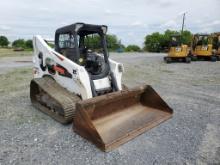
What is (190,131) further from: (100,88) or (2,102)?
(2,102)

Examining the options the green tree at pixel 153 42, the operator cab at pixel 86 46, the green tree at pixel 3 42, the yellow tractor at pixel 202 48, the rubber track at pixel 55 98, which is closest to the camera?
the rubber track at pixel 55 98

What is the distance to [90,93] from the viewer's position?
4.53m

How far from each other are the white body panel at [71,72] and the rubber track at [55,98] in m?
0.15

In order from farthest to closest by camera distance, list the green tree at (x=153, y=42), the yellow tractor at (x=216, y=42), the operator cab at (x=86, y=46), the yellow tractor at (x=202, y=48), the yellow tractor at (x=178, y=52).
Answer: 1. the green tree at (x=153, y=42)
2. the yellow tractor at (x=216, y=42)
3. the yellow tractor at (x=202, y=48)
4. the yellow tractor at (x=178, y=52)
5. the operator cab at (x=86, y=46)

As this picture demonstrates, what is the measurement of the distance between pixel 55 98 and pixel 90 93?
2.24 feet

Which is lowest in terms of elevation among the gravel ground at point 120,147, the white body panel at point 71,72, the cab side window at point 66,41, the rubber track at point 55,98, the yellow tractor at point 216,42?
the gravel ground at point 120,147

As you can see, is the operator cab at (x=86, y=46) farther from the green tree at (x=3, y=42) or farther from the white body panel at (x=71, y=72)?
the green tree at (x=3, y=42)

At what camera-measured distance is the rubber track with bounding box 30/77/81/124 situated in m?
4.30

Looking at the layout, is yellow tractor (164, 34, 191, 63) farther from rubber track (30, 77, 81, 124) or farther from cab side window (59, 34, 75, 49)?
rubber track (30, 77, 81, 124)

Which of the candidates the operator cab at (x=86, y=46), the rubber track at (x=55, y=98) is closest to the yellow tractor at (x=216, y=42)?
the operator cab at (x=86, y=46)

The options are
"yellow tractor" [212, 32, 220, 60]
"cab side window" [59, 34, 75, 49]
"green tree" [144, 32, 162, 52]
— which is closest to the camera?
"cab side window" [59, 34, 75, 49]

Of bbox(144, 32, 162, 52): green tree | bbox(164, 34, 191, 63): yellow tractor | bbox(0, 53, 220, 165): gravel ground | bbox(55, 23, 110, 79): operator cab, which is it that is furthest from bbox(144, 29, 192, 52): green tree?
bbox(0, 53, 220, 165): gravel ground

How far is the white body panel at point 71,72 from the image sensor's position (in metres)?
4.46

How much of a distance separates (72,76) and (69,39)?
97cm
